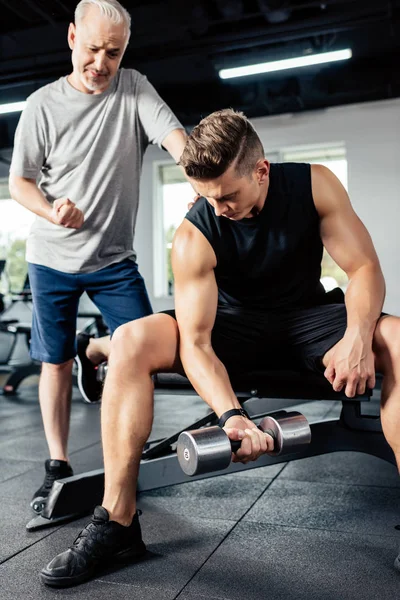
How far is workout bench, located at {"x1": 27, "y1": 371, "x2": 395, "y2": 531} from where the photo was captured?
4.93ft

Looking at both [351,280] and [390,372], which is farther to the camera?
[351,280]

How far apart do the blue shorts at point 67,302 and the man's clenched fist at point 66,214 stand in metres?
0.24

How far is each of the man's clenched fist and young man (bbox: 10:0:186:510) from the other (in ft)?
0.60

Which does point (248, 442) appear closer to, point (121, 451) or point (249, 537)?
point (121, 451)

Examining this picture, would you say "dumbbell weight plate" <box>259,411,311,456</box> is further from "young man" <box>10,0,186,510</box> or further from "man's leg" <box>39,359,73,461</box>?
"man's leg" <box>39,359,73,461</box>

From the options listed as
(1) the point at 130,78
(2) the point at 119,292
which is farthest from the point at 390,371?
(1) the point at 130,78

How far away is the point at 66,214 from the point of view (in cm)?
152

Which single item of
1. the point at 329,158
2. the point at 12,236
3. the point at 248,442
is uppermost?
the point at 329,158

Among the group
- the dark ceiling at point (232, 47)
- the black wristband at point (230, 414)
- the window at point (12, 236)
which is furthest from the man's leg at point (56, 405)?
the window at point (12, 236)

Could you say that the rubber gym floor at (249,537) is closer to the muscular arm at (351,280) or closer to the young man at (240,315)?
the young man at (240,315)

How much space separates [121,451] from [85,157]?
0.93 metres

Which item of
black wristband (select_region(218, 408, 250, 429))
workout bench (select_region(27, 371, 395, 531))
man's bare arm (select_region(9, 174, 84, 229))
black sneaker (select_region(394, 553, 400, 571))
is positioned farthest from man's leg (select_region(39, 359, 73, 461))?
black sneaker (select_region(394, 553, 400, 571))

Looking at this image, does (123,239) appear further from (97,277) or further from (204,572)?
(204,572)

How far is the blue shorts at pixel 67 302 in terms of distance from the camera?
68.9 inches
